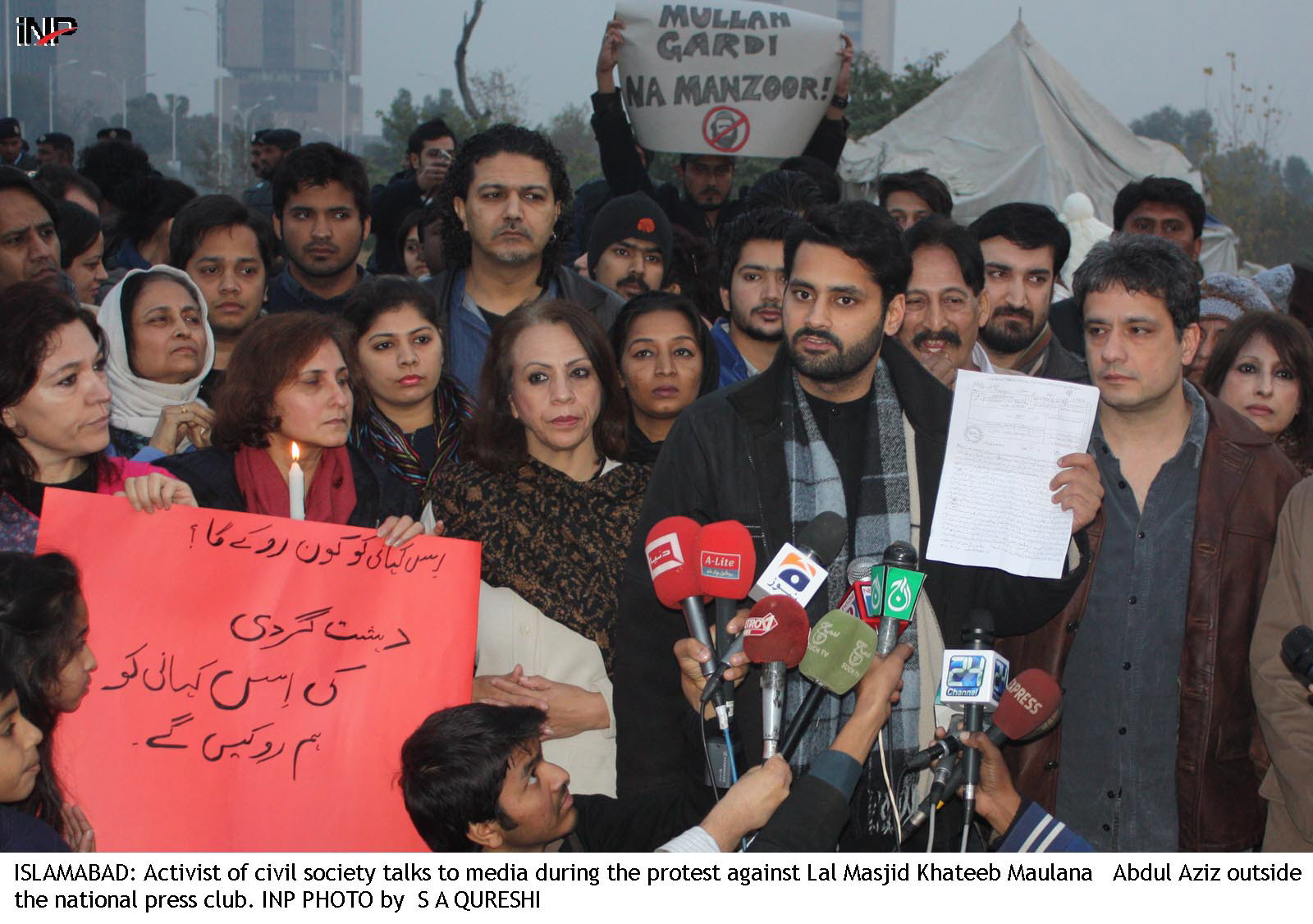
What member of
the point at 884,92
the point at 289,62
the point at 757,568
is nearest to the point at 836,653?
the point at 757,568

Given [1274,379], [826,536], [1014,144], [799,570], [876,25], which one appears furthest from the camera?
[876,25]

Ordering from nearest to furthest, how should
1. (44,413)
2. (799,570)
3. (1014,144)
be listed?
(799,570) → (44,413) → (1014,144)

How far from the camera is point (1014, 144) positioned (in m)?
16.6

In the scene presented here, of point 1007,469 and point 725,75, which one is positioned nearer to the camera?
point 1007,469

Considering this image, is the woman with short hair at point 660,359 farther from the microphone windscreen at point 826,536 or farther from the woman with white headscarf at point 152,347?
the microphone windscreen at point 826,536

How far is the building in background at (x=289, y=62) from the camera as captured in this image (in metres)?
80.7

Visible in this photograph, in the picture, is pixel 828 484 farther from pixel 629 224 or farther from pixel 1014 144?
pixel 1014 144

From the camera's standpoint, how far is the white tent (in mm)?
16312

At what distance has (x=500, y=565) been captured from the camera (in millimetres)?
3842

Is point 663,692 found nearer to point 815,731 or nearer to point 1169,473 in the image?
point 815,731

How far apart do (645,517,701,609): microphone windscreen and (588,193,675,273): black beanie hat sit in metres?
3.62

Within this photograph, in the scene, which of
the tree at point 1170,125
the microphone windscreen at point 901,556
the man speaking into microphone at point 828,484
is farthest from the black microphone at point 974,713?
the tree at point 1170,125

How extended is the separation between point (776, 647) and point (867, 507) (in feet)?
3.46

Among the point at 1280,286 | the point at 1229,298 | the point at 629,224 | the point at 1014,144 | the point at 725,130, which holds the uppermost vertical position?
the point at 1014,144
